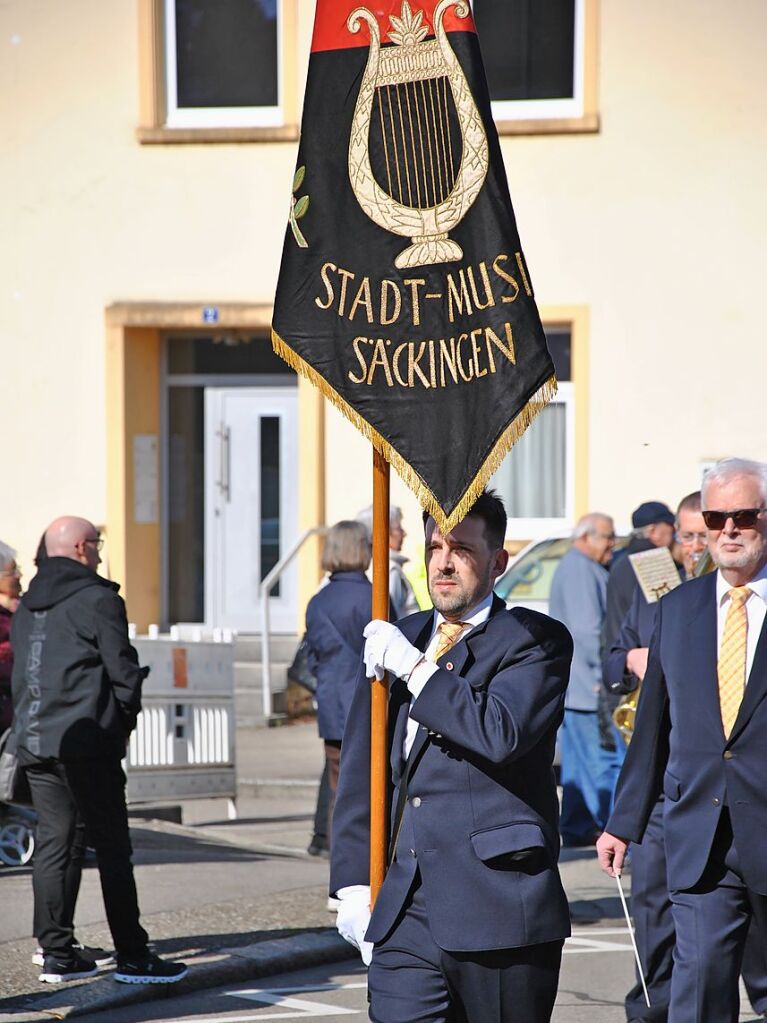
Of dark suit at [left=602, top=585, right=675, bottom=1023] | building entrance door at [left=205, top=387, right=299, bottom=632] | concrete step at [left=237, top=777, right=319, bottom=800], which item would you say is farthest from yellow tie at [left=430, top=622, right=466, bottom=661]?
building entrance door at [left=205, top=387, right=299, bottom=632]

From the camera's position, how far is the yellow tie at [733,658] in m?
5.08

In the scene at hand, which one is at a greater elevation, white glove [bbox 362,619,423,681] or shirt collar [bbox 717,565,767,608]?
shirt collar [bbox 717,565,767,608]

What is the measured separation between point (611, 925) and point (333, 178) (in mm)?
5176

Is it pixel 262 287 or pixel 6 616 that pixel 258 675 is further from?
pixel 6 616

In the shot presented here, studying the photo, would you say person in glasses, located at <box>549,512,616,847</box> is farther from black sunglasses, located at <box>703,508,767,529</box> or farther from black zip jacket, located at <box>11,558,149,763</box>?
black sunglasses, located at <box>703,508,767,529</box>

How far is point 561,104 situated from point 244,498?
199 inches

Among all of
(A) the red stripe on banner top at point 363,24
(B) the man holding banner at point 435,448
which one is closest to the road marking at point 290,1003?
(B) the man holding banner at point 435,448

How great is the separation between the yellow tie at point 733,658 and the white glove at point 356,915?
4.18 feet

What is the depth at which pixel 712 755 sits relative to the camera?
199 inches

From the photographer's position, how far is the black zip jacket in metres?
7.23

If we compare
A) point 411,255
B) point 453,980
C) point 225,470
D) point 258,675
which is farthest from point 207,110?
point 453,980

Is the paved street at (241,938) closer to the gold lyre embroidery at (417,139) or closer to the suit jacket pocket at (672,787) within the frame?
the suit jacket pocket at (672,787)

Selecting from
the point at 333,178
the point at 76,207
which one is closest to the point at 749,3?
the point at 76,207

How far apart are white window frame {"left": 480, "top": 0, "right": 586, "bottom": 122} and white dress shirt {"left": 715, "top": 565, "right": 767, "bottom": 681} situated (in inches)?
480
